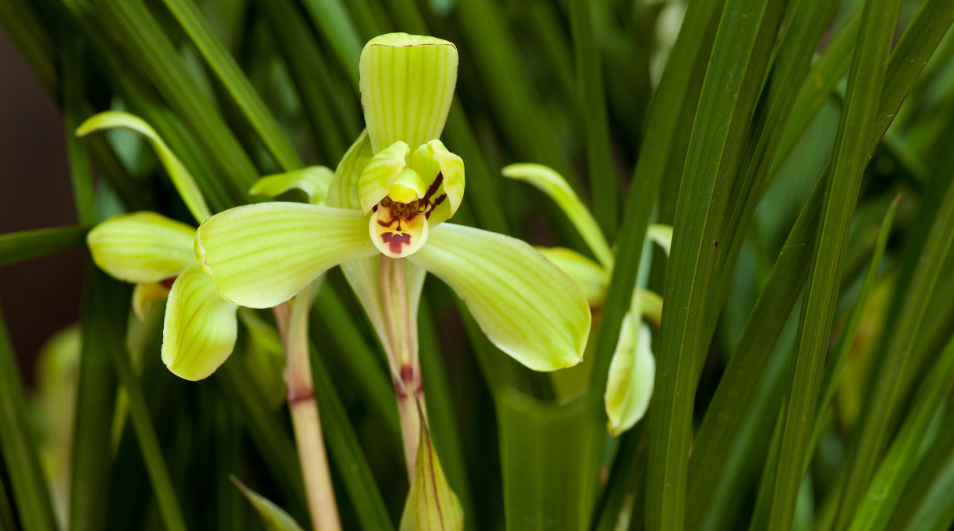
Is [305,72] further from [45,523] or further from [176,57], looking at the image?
[45,523]

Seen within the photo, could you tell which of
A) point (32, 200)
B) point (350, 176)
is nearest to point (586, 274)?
point (350, 176)

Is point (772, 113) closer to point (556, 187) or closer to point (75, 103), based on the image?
point (556, 187)

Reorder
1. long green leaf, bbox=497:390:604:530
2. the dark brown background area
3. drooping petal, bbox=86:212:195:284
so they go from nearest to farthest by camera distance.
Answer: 1. long green leaf, bbox=497:390:604:530
2. drooping petal, bbox=86:212:195:284
3. the dark brown background area

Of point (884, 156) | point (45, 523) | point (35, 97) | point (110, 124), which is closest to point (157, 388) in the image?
point (45, 523)

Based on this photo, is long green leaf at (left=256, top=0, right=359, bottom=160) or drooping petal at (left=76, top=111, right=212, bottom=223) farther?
long green leaf at (left=256, top=0, right=359, bottom=160)

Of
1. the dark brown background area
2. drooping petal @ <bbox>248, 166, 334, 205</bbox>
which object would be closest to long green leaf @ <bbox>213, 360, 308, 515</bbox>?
drooping petal @ <bbox>248, 166, 334, 205</bbox>

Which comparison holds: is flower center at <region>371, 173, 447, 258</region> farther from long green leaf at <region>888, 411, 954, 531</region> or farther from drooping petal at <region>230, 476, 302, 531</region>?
long green leaf at <region>888, 411, 954, 531</region>
